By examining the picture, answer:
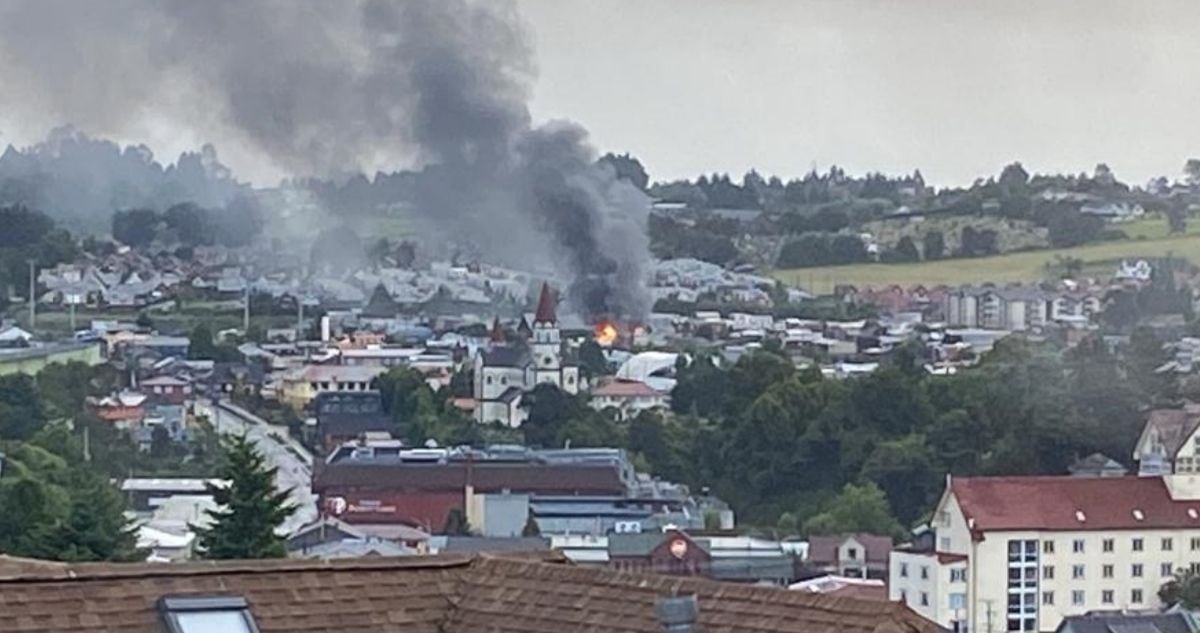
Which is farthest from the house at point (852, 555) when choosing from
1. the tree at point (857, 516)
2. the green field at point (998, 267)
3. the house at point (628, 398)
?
the green field at point (998, 267)

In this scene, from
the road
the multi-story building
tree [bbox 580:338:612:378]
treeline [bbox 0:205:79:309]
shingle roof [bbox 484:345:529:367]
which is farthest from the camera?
treeline [bbox 0:205:79:309]

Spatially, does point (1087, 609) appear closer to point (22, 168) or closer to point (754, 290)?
point (754, 290)

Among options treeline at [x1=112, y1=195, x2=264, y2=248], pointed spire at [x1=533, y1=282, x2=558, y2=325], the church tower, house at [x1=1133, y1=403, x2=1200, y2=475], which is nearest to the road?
the church tower

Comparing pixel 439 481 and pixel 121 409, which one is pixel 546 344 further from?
pixel 439 481

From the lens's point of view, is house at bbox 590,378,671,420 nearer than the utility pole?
Yes

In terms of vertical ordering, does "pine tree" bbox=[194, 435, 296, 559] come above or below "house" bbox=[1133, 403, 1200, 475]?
above

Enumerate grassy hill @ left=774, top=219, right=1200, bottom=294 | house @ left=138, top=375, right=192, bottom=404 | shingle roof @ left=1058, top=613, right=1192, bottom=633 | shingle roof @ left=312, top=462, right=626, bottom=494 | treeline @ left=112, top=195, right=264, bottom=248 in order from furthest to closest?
treeline @ left=112, top=195, right=264, bottom=248 → grassy hill @ left=774, top=219, right=1200, bottom=294 → house @ left=138, top=375, right=192, bottom=404 → shingle roof @ left=312, top=462, right=626, bottom=494 → shingle roof @ left=1058, top=613, right=1192, bottom=633

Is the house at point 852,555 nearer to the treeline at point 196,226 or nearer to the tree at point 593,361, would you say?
the tree at point 593,361

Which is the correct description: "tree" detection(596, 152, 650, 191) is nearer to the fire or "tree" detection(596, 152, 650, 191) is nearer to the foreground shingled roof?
the fire

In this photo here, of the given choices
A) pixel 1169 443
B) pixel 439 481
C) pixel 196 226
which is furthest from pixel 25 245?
pixel 1169 443
